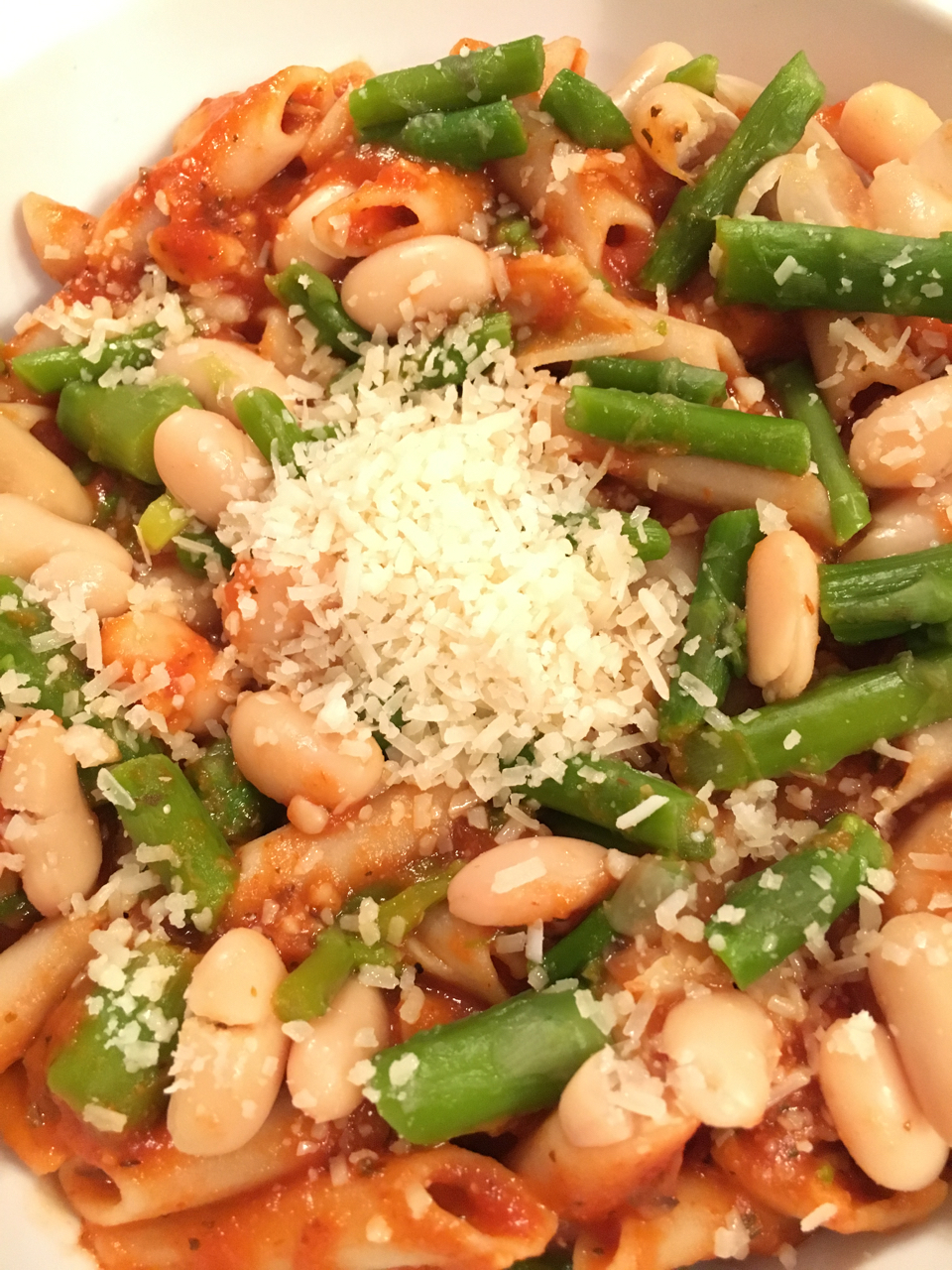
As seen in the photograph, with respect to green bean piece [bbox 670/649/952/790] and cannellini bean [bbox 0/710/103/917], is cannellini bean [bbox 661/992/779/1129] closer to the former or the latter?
green bean piece [bbox 670/649/952/790]

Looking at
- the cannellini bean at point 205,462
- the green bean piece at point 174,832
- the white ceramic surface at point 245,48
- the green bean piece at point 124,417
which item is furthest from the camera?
the white ceramic surface at point 245,48

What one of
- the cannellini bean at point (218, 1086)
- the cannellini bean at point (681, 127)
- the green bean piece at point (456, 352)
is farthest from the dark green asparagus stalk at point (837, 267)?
the cannellini bean at point (218, 1086)

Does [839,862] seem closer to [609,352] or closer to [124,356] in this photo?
[609,352]

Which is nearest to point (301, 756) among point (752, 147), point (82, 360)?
point (82, 360)

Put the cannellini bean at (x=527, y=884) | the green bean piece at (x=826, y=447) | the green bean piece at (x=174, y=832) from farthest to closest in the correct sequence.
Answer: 1. the green bean piece at (x=826, y=447)
2. the green bean piece at (x=174, y=832)
3. the cannellini bean at (x=527, y=884)

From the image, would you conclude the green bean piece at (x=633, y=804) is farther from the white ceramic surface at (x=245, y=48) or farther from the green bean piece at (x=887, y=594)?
the white ceramic surface at (x=245, y=48)

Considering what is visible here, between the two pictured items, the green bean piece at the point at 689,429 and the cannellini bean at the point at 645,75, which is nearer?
the green bean piece at the point at 689,429
